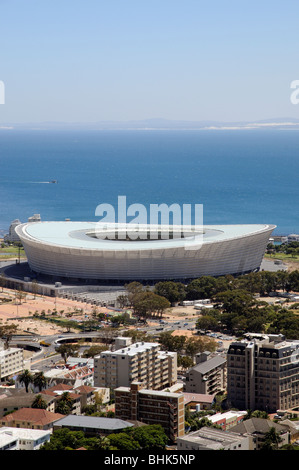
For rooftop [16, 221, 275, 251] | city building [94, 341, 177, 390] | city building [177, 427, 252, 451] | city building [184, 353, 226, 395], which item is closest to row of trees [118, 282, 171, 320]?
rooftop [16, 221, 275, 251]

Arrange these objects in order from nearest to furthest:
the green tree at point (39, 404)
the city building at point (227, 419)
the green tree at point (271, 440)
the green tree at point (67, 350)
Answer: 1. the green tree at point (271, 440)
2. the city building at point (227, 419)
3. the green tree at point (39, 404)
4. the green tree at point (67, 350)

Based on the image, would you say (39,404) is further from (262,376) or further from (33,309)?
(33,309)

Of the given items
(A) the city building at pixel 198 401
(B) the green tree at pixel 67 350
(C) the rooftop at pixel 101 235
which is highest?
(C) the rooftop at pixel 101 235

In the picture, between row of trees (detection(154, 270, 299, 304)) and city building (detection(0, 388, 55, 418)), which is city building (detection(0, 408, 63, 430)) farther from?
row of trees (detection(154, 270, 299, 304))

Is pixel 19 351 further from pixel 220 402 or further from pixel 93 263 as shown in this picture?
pixel 93 263

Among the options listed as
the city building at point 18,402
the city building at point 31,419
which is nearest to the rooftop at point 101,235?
the city building at point 18,402

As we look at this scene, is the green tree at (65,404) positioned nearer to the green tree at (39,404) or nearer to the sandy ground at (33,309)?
the green tree at (39,404)
